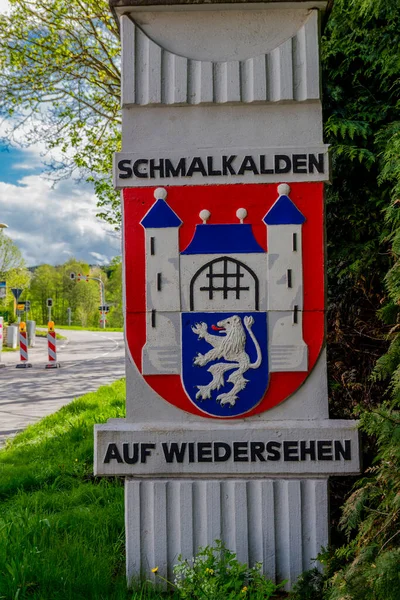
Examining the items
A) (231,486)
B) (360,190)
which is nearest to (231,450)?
(231,486)

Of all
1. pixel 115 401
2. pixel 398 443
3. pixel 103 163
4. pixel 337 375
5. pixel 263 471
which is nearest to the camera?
pixel 398 443

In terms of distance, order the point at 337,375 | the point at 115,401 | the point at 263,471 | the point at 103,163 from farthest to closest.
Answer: the point at 103,163, the point at 115,401, the point at 337,375, the point at 263,471

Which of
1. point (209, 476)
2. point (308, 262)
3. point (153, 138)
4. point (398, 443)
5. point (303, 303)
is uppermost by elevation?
point (153, 138)

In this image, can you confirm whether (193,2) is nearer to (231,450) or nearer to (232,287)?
(232,287)

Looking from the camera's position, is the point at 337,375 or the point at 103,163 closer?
the point at 337,375

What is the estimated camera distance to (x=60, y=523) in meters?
3.81

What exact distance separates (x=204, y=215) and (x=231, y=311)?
0.48m

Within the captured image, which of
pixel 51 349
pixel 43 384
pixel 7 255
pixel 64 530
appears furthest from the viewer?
pixel 7 255

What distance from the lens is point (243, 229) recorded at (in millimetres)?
2961

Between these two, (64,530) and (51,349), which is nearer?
(64,530)

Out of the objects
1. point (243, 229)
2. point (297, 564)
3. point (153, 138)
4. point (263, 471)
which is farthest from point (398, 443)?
point (153, 138)

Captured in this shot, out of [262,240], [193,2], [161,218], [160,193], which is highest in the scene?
[193,2]

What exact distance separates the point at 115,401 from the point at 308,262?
20.3 ft

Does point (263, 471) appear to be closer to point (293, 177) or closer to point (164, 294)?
point (164, 294)
